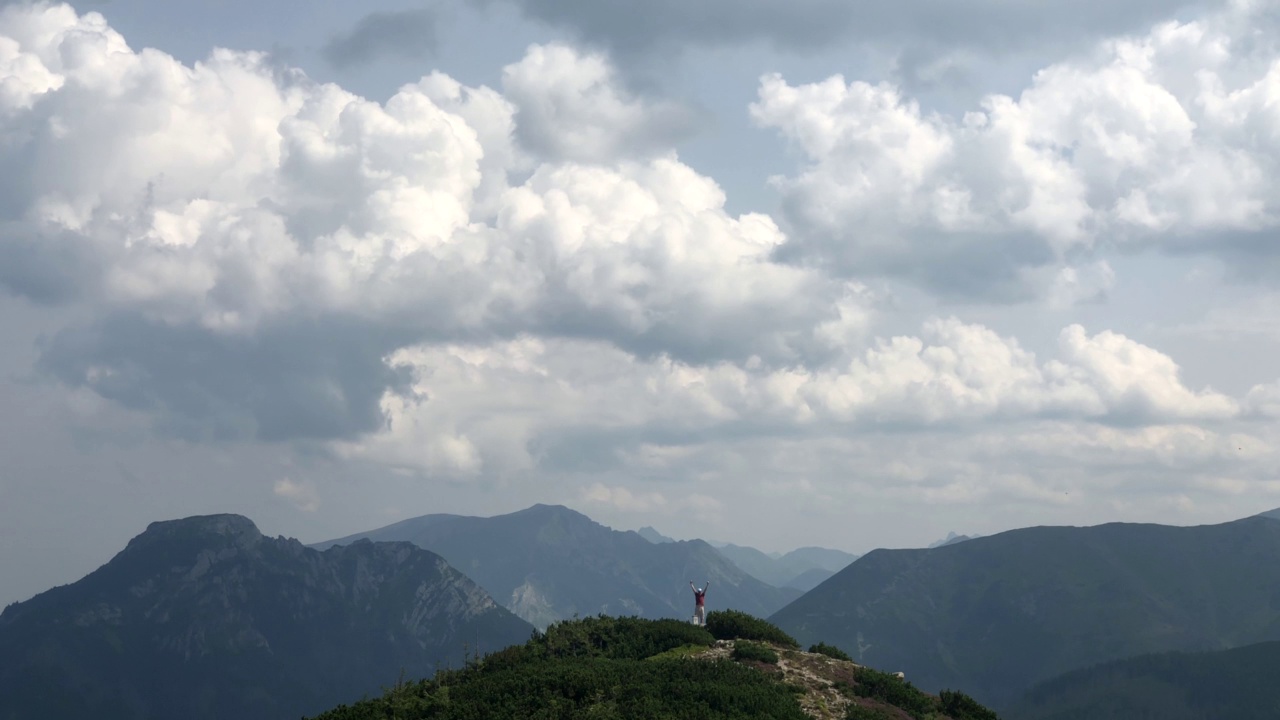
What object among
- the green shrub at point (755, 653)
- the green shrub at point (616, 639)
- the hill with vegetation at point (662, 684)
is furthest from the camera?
the green shrub at point (616, 639)

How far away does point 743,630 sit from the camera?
225 feet

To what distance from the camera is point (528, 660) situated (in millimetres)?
62719

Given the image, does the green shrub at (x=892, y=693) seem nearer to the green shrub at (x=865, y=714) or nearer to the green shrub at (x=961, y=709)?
the green shrub at (x=961, y=709)

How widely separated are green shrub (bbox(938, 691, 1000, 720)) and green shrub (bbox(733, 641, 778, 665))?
34.1 feet

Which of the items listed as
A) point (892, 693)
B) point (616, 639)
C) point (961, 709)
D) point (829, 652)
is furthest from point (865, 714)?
point (616, 639)

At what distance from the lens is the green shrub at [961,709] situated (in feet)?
194

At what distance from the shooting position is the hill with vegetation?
49.8 m

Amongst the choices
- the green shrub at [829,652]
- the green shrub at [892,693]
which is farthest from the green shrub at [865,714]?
the green shrub at [829,652]

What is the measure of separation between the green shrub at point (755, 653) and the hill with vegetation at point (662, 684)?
0.20 ft

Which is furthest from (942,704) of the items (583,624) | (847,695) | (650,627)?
(583,624)

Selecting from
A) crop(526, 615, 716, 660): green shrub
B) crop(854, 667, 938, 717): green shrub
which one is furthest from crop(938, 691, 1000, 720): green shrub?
crop(526, 615, 716, 660): green shrub

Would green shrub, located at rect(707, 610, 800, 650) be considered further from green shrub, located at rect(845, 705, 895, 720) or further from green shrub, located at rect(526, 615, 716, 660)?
green shrub, located at rect(845, 705, 895, 720)

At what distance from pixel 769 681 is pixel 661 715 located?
379 inches

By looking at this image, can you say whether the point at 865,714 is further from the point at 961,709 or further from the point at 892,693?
the point at 961,709
